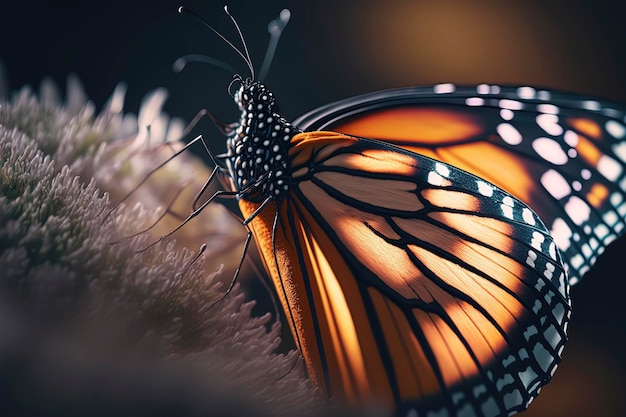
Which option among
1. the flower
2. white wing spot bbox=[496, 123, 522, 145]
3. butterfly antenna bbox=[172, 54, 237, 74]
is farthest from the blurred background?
white wing spot bbox=[496, 123, 522, 145]

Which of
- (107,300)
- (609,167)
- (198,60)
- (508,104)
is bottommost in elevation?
(107,300)

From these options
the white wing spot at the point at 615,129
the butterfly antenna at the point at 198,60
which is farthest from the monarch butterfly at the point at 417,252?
the butterfly antenna at the point at 198,60

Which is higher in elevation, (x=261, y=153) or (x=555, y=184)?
(x=261, y=153)

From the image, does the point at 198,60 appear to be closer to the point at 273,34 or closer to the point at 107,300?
the point at 273,34

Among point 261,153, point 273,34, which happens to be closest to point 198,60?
point 273,34

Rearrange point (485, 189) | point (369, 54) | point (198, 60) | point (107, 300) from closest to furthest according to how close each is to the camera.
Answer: point (107, 300), point (485, 189), point (198, 60), point (369, 54)

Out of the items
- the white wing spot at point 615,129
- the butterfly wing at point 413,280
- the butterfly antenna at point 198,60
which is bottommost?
the butterfly wing at point 413,280

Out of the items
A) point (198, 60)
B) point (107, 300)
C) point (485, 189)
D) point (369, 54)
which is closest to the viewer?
point (107, 300)

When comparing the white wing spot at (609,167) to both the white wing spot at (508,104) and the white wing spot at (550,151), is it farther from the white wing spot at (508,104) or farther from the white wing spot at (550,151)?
the white wing spot at (508,104)
